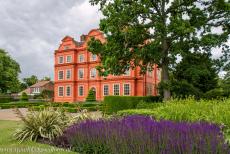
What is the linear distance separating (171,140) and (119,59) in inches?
791

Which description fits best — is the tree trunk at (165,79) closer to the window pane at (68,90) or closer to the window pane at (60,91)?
the window pane at (68,90)

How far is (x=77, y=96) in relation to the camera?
176 feet

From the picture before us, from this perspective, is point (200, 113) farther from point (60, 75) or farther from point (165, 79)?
point (60, 75)

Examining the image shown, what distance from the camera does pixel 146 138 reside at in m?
5.21

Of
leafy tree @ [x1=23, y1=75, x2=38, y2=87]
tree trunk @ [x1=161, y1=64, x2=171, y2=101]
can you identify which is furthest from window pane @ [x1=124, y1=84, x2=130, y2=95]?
leafy tree @ [x1=23, y1=75, x2=38, y2=87]

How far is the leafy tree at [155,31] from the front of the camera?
23.4 m

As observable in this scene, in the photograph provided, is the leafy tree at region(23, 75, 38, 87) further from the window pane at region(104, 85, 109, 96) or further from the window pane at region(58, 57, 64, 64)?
the window pane at region(104, 85, 109, 96)

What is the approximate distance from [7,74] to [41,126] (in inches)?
2151

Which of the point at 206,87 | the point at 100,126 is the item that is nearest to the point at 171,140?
the point at 100,126

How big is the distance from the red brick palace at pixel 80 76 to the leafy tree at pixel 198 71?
742 inches

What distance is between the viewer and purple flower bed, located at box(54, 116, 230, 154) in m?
4.38

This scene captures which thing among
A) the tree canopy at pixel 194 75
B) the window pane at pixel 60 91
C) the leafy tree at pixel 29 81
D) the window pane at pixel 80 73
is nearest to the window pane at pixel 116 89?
the window pane at pixel 80 73

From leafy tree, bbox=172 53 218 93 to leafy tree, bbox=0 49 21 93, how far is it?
4127 cm

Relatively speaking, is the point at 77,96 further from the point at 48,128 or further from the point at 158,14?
the point at 48,128
